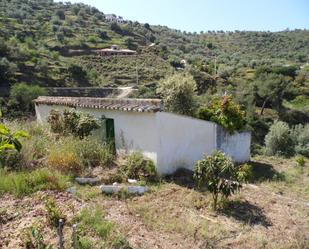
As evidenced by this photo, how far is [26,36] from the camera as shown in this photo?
4950 centimetres

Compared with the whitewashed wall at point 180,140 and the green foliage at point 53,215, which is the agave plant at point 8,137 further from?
the whitewashed wall at point 180,140

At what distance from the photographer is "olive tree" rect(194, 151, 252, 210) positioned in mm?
8688

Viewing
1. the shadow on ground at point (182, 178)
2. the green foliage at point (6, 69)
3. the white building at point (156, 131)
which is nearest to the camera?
the shadow on ground at point (182, 178)

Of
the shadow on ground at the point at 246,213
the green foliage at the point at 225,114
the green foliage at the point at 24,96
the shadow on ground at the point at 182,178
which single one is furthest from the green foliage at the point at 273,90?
the shadow on ground at the point at 246,213

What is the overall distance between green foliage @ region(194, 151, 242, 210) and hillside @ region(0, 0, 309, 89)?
28.6 m

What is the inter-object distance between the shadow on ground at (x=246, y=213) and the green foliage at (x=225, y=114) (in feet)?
18.1

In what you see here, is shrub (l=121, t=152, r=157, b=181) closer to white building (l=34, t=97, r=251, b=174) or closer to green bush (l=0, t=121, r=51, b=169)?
white building (l=34, t=97, r=251, b=174)

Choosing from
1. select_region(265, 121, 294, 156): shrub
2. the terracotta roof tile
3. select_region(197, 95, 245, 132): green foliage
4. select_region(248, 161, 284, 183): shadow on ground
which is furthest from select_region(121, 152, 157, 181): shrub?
select_region(265, 121, 294, 156): shrub

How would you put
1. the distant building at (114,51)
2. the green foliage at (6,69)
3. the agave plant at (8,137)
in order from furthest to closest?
the distant building at (114,51) → the green foliage at (6,69) → the agave plant at (8,137)

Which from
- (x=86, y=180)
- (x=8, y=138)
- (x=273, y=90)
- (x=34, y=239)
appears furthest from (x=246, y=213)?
(x=273, y=90)

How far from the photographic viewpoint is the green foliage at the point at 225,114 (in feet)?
47.5

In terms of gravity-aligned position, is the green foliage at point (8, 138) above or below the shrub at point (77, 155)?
above

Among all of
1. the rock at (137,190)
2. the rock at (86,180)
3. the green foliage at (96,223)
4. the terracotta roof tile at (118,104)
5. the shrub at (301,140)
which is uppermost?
the terracotta roof tile at (118,104)

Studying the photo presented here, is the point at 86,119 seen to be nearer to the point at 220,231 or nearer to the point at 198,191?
the point at 198,191
